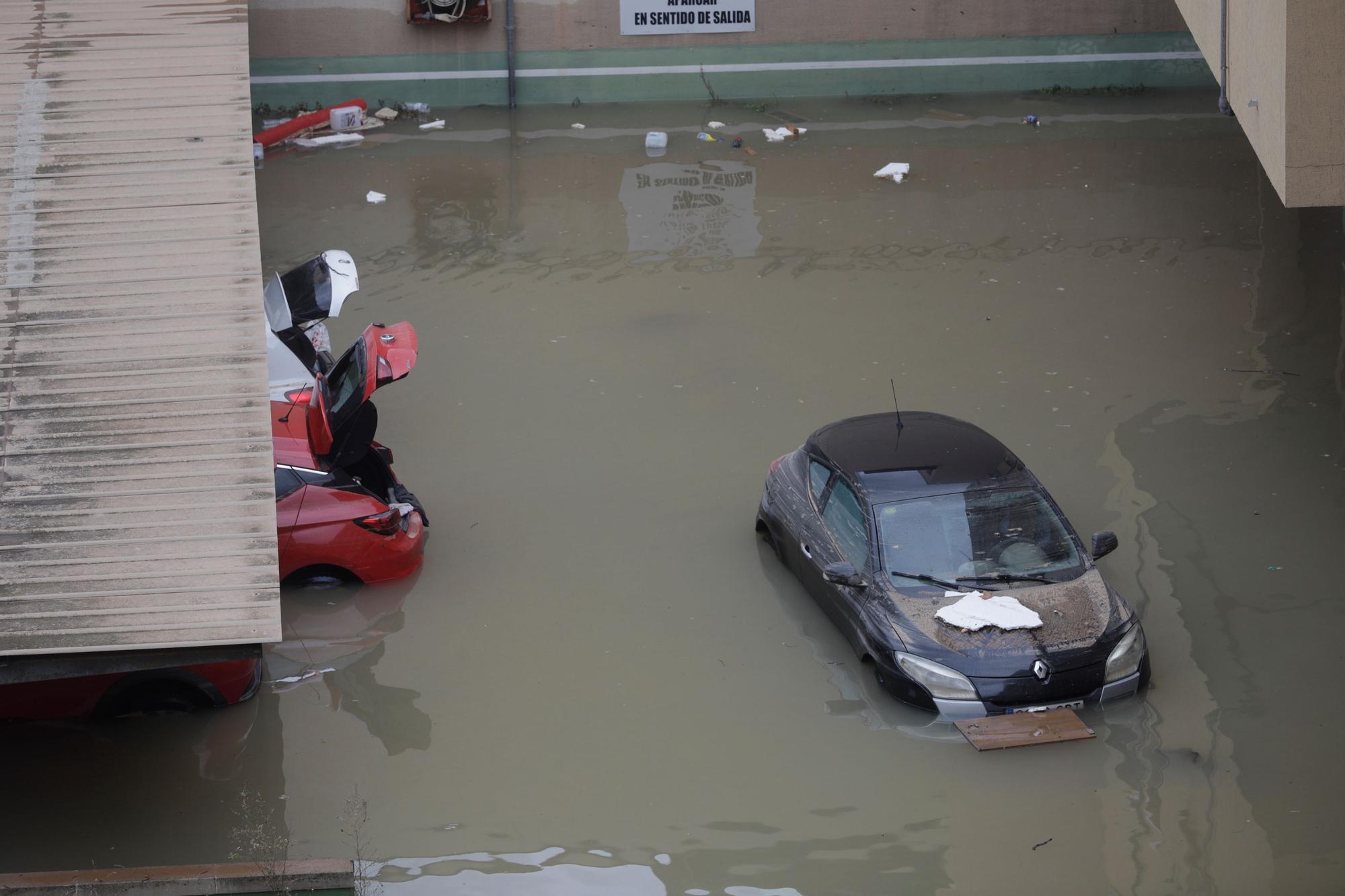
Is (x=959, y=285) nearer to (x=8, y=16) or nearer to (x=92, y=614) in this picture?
(x=8, y=16)

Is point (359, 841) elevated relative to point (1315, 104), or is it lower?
lower

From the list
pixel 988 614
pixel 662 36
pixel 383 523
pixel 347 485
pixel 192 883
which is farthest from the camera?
pixel 662 36

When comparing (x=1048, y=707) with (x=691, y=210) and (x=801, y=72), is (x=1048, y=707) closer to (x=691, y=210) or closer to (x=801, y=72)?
(x=691, y=210)

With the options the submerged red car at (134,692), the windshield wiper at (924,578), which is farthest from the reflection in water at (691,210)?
the submerged red car at (134,692)

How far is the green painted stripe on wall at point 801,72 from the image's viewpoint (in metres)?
24.3

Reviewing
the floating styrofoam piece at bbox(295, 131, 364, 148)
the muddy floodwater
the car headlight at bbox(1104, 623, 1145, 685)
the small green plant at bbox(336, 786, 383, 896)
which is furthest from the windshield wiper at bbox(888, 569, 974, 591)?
the floating styrofoam piece at bbox(295, 131, 364, 148)

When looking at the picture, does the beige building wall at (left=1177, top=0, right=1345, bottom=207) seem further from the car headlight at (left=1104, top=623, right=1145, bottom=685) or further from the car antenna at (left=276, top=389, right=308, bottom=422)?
the car antenna at (left=276, top=389, right=308, bottom=422)

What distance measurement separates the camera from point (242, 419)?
7.14 meters

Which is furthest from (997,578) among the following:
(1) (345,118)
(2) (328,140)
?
(1) (345,118)

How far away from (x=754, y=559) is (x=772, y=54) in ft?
54.3

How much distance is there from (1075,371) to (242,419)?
882cm

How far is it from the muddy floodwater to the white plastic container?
3.40m

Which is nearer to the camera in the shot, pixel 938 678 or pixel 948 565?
pixel 938 678

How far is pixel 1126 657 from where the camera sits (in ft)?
26.5
